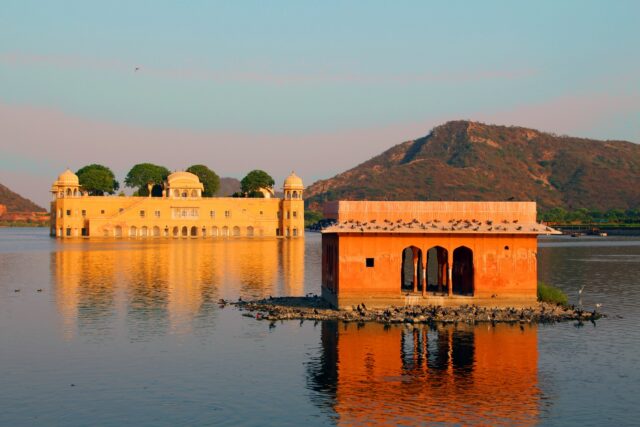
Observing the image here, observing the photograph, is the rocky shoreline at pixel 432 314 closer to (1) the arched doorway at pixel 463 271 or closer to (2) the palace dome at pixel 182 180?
(1) the arched doorway at pixel 463 271

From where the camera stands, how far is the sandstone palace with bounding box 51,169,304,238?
136 m

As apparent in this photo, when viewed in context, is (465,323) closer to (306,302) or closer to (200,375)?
(306,302)

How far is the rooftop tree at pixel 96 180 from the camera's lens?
493 ft

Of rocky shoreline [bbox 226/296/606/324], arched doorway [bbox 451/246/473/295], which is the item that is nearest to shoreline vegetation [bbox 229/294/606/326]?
rocky shoreline [bbox 226/296/606/324]

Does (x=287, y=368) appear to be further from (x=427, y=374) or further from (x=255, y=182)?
(x=255, y=182)

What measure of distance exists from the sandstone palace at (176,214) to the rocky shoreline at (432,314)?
322 ft

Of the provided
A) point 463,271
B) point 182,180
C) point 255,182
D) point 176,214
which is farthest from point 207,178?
point 463,271

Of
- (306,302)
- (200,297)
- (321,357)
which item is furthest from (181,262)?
(321,357)

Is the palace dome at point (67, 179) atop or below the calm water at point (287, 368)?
atop

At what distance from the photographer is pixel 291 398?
81.0 ft

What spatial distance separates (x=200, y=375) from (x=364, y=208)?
46.6 feet

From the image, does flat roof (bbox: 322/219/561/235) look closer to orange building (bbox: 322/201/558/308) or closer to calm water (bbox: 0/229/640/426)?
orange building (bbox: 322/201/558/308)

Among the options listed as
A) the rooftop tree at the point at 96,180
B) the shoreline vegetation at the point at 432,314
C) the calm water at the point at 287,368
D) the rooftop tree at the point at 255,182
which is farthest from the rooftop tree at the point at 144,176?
the shoreline vegetation at the point at 432,314

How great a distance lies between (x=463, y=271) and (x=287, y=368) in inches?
677
